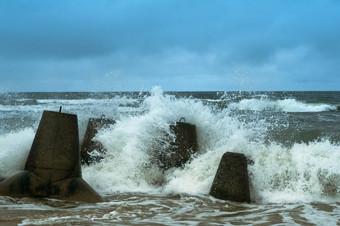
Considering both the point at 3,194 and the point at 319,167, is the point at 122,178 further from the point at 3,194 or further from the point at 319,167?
the point at 319,167

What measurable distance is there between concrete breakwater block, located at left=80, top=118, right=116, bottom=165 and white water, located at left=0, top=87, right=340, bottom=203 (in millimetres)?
164

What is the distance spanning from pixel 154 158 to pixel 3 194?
2896 millimetres

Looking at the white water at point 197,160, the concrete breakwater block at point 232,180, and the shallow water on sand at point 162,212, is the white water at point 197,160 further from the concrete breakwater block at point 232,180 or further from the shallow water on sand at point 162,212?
the shallow water on sand at point 162,212

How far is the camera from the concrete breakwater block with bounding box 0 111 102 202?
17.2ft

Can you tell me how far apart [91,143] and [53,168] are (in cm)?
282

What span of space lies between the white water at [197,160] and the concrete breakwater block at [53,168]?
2.47 ft

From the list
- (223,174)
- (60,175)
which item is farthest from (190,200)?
(60,175)

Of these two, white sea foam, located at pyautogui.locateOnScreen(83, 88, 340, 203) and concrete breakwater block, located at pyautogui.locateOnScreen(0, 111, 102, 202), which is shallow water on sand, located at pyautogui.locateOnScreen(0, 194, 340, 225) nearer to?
concrete breakwater block, located at pyautogui.locateOnScreen(0, 111, 102, 202)

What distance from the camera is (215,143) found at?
7562 millimetres

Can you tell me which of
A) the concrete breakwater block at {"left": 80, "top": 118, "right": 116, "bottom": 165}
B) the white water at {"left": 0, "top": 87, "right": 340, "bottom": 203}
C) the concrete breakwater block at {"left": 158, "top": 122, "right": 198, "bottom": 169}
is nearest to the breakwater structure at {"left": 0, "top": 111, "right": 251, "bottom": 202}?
the white water at {"left": 0, "top": 87, "right": 340, "bottom": 203}

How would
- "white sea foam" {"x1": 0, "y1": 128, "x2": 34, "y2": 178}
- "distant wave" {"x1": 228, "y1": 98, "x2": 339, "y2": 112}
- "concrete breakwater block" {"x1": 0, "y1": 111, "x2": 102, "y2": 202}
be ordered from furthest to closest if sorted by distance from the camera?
"distant wave" {"x1": 228, "y1": 98, "x2": 339, "y2": 112} < "white sea foam" {"x1": 0, "y1": 128, "x2": 34, "y2": 178} < "concrete breakwater block" {"x1": 0, "y1": 111, "x2": 102, "y2": 202}

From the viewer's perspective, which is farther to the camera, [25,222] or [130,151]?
[130,151]

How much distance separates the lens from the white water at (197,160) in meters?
6.09

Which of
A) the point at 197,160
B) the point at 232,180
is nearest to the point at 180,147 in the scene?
the point at 197,160
